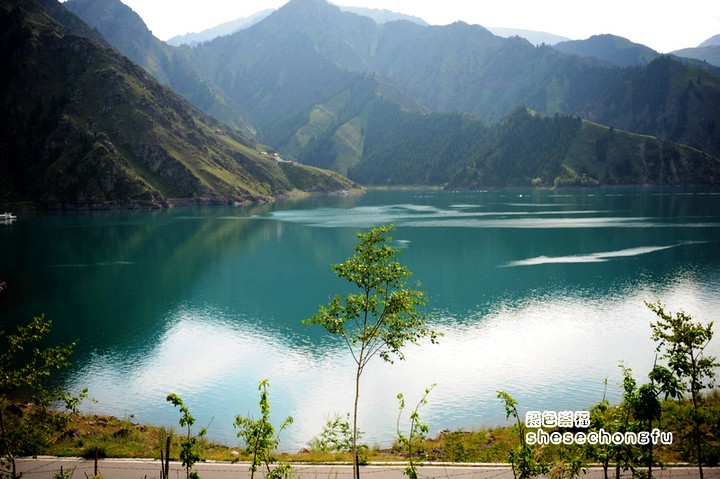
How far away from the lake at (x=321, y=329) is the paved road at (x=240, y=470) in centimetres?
1444

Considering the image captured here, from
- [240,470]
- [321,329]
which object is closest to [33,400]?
[240,470]

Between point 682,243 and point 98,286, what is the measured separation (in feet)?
511

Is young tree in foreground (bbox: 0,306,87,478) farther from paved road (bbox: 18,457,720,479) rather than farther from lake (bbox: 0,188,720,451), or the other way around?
lake (bbox: 0,188,720,451)

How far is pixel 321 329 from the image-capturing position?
3179 inches

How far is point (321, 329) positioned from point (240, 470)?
1968 inches

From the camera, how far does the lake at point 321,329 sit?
54062 mm

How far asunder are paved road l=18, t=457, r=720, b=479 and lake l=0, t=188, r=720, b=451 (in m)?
14.4

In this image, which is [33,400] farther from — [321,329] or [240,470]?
[321,329]

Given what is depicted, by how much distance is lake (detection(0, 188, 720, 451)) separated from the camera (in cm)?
5406

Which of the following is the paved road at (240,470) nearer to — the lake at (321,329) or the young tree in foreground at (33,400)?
the young tree in foreground at (33,400)

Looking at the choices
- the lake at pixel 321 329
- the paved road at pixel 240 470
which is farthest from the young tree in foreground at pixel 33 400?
the lake at pixel 321 329

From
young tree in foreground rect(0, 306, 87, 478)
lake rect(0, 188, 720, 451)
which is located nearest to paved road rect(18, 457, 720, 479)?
young tree in foreground rect(0, 306, 87, 478)

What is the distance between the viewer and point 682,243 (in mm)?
144500

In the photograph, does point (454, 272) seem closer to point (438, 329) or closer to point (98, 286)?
point (438, 329)
